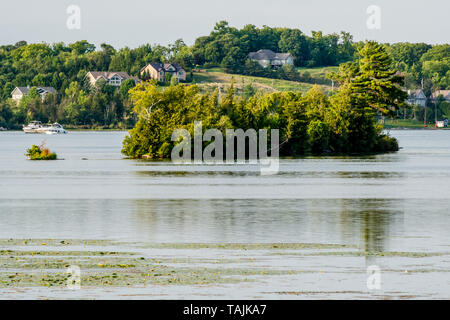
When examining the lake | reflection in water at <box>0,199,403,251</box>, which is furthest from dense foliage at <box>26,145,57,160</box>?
reflection in water at <box>0,199,403,251</box>

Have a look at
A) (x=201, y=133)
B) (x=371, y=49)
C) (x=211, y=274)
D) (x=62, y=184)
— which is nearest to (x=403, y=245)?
(x=211, y=274)

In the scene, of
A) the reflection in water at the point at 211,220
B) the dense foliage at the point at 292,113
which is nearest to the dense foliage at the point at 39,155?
the dense foliage at the point at 292,113

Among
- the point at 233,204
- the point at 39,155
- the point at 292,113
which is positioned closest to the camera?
the point at 233,204

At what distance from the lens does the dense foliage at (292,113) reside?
83.8m

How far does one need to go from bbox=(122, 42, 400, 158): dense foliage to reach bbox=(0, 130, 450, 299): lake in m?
14.5

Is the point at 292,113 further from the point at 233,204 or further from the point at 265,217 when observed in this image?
the point at 265,217

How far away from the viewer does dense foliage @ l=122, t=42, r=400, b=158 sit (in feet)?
275

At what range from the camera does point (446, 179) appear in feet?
189

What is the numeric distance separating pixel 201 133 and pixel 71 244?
55292 millimetres

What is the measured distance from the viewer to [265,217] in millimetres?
34719

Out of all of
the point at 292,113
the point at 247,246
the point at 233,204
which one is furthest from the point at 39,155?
the point at 247,246

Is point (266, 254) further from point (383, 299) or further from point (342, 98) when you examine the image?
point (342, 98)

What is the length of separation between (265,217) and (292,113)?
187 ft

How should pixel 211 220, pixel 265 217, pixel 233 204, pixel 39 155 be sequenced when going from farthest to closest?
pixel 39 155, pixel 233 204, pixel 265 217, pixel 211 220
